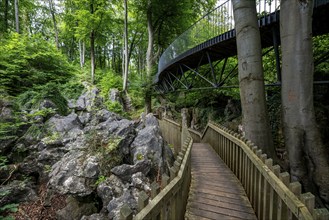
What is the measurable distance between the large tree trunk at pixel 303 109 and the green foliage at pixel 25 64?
12693 millimetres

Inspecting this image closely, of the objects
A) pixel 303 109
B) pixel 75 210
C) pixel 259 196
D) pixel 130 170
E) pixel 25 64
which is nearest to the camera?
pixel 259 196

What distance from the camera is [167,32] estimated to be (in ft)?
63.1

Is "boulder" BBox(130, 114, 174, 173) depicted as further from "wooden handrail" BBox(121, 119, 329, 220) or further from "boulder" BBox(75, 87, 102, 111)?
"boulder" BBox(75, 87, 102, 111)

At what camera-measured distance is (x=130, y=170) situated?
4859 mm

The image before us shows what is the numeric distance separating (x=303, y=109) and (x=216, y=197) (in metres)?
2.56

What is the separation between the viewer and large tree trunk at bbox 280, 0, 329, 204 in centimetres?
373

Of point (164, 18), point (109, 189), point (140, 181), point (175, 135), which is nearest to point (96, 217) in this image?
point (109, 189)

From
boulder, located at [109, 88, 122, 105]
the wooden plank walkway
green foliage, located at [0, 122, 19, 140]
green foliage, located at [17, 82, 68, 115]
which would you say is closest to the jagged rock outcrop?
green foliage, located at [0, 122, 19, 140]

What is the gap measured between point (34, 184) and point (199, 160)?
212 inches

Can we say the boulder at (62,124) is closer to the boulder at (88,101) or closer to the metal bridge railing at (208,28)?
the boulder at (88,101)

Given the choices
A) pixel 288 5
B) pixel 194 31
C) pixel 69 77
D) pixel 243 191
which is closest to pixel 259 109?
pixel 243 191

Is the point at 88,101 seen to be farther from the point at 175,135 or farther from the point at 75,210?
the point at 75,210

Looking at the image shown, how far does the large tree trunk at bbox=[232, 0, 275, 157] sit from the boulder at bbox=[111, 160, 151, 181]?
2686 millimetres

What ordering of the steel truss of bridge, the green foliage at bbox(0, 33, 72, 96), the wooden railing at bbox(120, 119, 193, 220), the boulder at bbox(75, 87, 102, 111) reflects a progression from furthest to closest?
the boulder at bbox(75, 87, 102, 111) < the green foliage at bbox(0, 33, 72, 96) < the steel truss of bridge < the wooden railing at bbox(120, 119, 193, 220)
